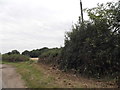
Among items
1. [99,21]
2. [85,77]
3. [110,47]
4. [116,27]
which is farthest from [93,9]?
[85,77]

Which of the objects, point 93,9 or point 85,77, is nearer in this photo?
point 85,77

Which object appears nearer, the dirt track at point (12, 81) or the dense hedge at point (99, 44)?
the dirt track at point (12, 81)

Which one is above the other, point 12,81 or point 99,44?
point 99,44

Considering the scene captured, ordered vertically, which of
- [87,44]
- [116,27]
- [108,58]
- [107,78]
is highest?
[116,27]

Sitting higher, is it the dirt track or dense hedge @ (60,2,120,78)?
dense hedge @ (60,2,120,78)

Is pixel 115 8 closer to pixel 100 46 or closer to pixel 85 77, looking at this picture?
pixel 100 46

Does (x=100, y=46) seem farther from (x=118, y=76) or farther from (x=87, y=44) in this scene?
(x=118, y=76)

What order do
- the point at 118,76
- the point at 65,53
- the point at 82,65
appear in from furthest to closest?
1. the point at 65,53
2. the point at 82,65
3. the point at 118,76

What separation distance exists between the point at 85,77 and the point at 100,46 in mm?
1979

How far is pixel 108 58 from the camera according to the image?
12047 millimetres

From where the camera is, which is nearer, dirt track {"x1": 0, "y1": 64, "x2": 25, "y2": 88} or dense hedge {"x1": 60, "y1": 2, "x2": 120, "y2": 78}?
dirt track {"x1": 0, "y1": 64, "x2": 25, "y2": 88}

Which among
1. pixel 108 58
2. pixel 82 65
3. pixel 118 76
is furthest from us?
pixel 82 65

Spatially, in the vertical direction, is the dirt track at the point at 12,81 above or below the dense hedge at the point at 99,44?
below

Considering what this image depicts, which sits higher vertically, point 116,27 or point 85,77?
point 116,27
